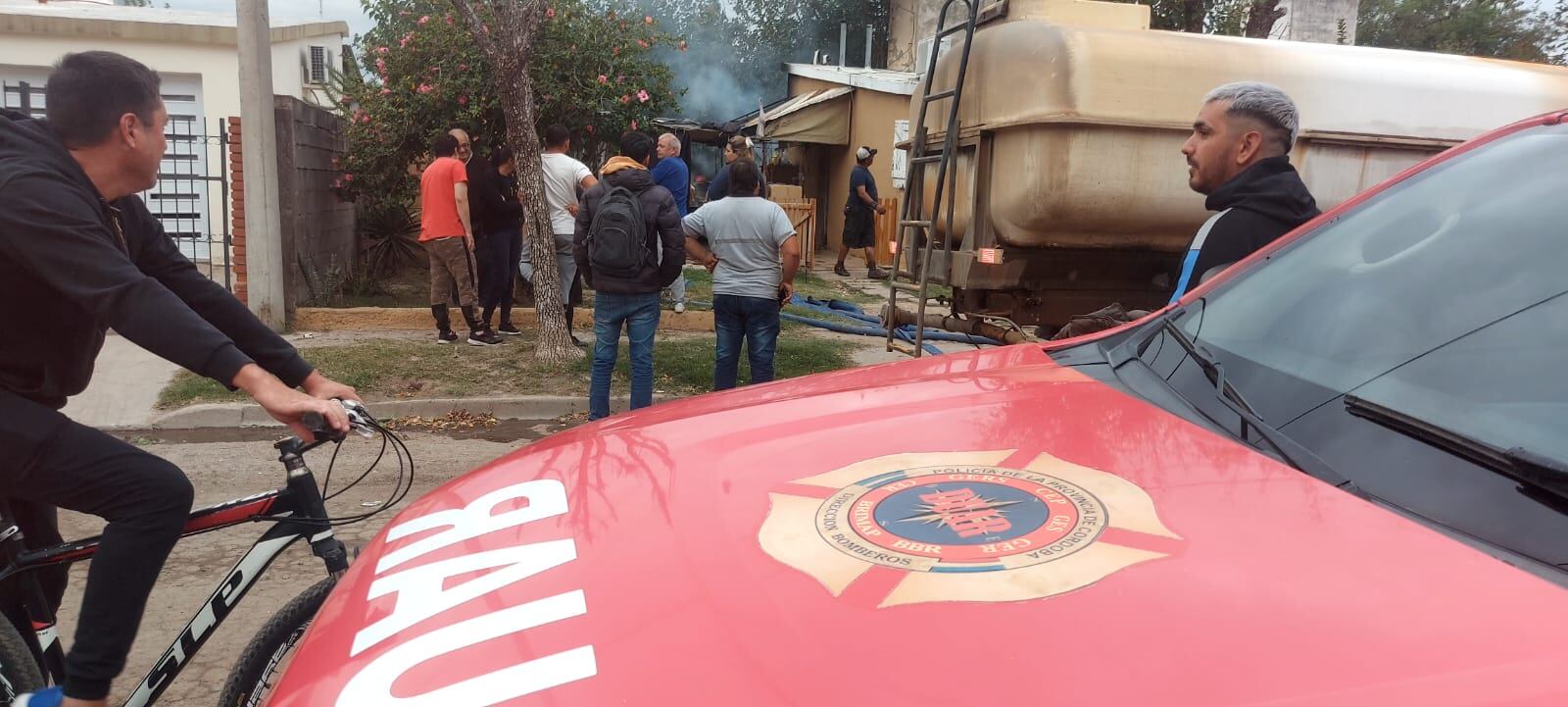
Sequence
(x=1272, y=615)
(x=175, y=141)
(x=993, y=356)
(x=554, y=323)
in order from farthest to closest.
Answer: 1. (x=175, y=141)
2. (x=554, y=323)
3. (x=993, y=356)
4. (x=1272, y=615)

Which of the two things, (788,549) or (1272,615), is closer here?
(1272,615)

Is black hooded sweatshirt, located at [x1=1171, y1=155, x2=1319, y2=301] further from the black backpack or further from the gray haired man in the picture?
the black backpack

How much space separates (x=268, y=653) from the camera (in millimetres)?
2463

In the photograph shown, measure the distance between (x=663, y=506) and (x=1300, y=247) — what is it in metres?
1.46

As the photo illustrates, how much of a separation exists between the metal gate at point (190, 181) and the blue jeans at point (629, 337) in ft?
15.0

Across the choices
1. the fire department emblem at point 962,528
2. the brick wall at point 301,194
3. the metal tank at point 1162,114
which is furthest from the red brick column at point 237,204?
the fire department emblem at point 962,528

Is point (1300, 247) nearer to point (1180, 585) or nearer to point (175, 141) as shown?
point (1180, 585)

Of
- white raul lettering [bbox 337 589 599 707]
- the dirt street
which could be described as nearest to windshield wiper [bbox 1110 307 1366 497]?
white raul lettering [bbox 337 589 599 707]

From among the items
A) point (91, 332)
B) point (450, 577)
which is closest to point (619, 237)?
point (91, 332)

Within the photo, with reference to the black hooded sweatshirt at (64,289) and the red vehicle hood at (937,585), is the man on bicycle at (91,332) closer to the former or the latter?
the black hooded sweatshirt at (64,289)

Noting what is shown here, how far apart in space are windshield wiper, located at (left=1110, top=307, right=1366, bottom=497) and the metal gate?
886 centimetres

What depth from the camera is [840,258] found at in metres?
16.1

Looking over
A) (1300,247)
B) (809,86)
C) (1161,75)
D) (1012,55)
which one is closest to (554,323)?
(1012,55)

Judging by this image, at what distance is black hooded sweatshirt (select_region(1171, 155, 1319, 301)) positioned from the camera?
300 centimetres
